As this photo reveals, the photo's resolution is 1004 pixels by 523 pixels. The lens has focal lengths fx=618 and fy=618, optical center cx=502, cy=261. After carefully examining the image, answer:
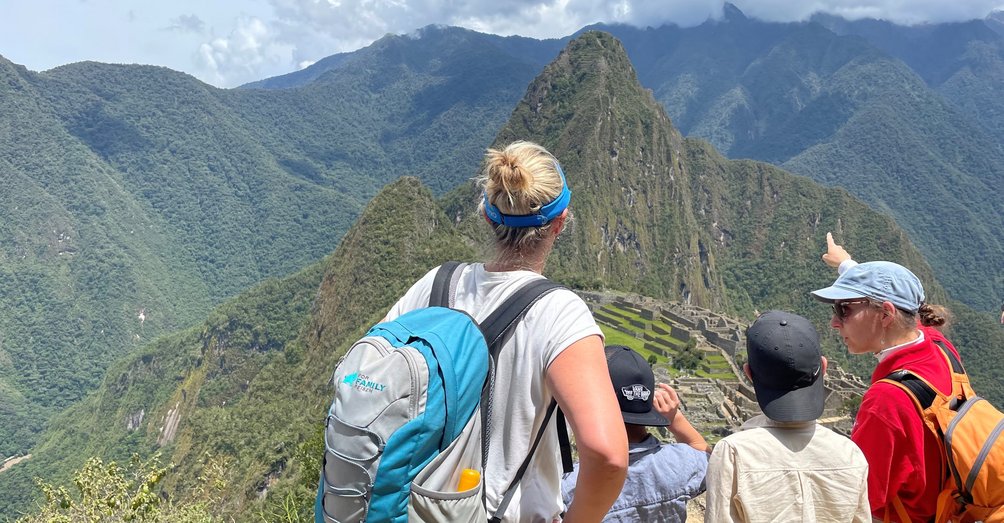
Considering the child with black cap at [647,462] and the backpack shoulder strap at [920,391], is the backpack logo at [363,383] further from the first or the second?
the backpack shoulder strap at [920,391]

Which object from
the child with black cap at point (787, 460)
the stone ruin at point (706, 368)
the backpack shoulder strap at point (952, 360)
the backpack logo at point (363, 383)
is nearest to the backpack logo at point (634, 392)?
the child with black cap at point (787, 460)

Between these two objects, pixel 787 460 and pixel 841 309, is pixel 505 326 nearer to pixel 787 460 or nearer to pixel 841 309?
pixel 787 460

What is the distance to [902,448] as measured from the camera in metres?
3.57

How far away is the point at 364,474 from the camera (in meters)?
2.54

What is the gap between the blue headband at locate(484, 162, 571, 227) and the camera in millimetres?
2990

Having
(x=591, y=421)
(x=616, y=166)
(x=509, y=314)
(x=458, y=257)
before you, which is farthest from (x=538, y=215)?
(x=616, y=166)

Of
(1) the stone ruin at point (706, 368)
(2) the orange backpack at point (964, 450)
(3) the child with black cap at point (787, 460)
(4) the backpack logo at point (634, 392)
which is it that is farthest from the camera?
(1) the stone ruin at point (706, 368)

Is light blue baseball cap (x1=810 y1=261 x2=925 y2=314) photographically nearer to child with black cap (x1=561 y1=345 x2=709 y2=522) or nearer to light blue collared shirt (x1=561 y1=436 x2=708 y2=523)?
child with black cap (x1=561 y1=345 x2=709 y2=522)

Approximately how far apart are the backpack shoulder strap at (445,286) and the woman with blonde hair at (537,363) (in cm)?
5

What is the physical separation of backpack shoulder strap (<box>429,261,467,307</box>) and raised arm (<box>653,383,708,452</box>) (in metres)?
1.47

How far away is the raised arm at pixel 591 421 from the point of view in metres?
2.56

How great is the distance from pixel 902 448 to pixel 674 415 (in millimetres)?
1273

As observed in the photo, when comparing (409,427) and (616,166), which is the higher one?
(616,166)

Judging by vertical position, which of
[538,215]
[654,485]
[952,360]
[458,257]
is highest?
[538,215]
